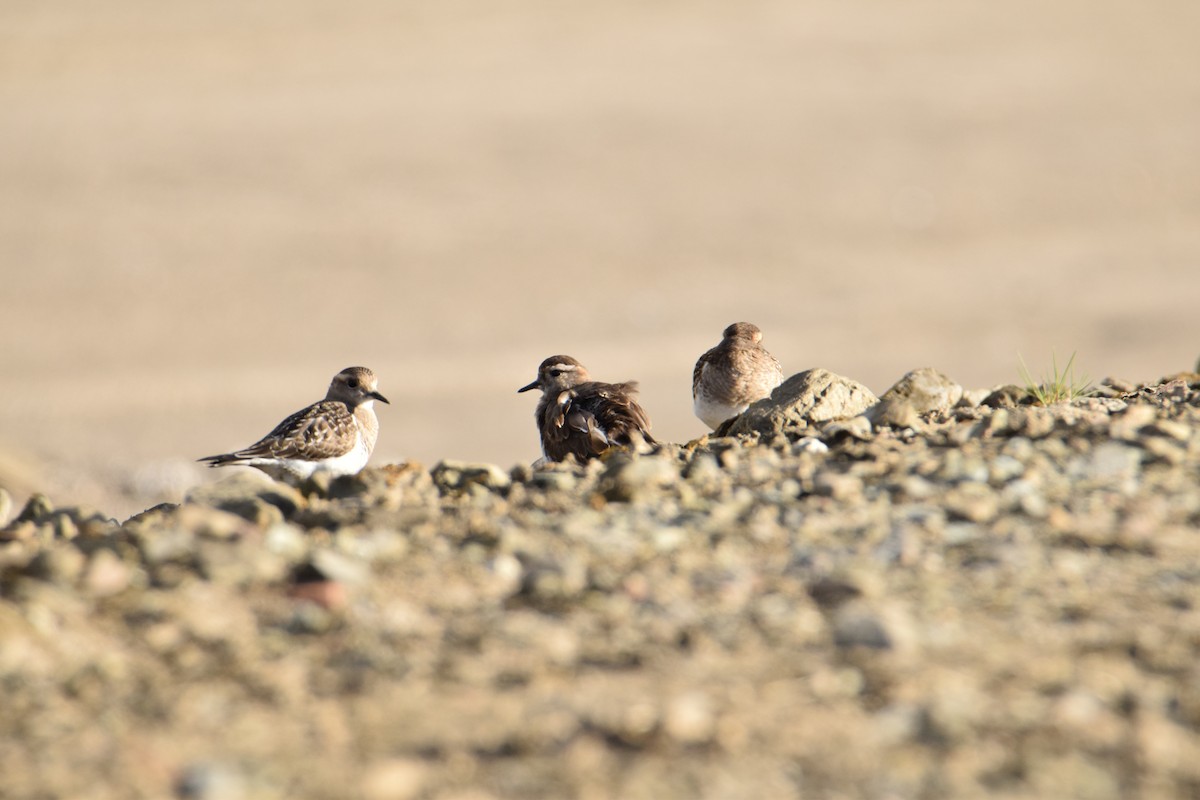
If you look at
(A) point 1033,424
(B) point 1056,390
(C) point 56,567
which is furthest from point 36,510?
(B) point 1056,390

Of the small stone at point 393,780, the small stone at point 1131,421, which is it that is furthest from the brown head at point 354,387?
the small stone at point 393,780

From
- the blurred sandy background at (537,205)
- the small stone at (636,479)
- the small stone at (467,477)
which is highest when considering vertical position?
the blurred sandy background at (537,205)

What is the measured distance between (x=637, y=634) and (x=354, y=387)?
619cm

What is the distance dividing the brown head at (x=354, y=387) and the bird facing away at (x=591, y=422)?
150cm

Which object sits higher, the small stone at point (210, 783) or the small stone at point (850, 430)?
the small stone at point (850, 430)

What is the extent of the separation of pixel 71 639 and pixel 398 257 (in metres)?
27.6

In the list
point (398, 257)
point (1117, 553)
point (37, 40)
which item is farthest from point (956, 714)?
point (37, 40)

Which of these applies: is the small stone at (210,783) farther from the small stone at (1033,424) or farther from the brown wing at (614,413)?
the brown wing at (614,413)

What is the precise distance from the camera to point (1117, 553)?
4.98m

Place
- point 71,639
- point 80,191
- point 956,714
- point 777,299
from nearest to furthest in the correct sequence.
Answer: point 956,714, point 71,639, point 777,299, point 80,191

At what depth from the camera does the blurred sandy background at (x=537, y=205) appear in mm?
24844

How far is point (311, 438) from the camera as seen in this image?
936 cm

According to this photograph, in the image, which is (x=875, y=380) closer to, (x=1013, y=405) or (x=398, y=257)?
(x=398, y=257)

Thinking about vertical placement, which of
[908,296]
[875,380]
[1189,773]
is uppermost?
[908,296]
